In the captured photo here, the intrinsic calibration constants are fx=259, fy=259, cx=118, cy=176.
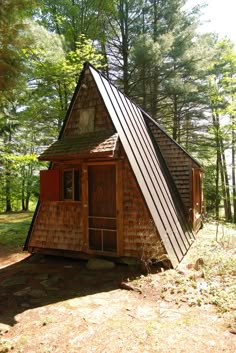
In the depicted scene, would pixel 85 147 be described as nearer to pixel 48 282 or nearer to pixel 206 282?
pixel 48 282

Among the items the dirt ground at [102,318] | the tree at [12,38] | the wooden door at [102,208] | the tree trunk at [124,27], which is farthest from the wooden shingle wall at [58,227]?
the tree trunk at [124,27]

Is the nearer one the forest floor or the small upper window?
the forest floor

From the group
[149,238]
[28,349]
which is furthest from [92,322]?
[149,238]

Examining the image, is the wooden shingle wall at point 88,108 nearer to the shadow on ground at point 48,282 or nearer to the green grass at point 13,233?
the shadow on ground at point 48,282

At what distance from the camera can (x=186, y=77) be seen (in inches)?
596

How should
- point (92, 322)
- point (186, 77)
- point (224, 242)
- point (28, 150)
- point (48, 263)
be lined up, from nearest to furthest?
point (92, 322)
point (48, 263)
point (224, 242)
point (186, 77)
point (28, 150)

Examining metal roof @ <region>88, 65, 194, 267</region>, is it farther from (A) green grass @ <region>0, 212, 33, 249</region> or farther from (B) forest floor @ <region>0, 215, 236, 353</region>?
(A) green grass @ <region>0, 212, 33, 249</region>

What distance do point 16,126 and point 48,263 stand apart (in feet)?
34.4

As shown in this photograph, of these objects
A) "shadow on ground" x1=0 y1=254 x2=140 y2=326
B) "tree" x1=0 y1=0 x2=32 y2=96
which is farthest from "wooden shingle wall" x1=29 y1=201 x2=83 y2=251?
"tree" x1=0 y1=0 x2=32 y2=96

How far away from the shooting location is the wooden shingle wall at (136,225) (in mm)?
5945

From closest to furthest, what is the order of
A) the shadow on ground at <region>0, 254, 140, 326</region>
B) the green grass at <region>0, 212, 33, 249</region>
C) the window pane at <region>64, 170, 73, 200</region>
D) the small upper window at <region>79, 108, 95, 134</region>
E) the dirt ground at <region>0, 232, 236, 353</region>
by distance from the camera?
the dirt ground at <region>0, 232, 236, 353</region>
the shadow on ground at <region>0, 254, 140, 326</region>
the small upper window at <region>79, 108, 95, 134</region>
the window pane at <region>64, 170, 73, 200</region>
the green grass at <region>0, 212, 33, 249</region>

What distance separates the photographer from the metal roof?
624cm

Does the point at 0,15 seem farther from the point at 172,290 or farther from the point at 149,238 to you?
the point at 172,290

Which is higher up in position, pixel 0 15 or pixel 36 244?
pixel 0 15
